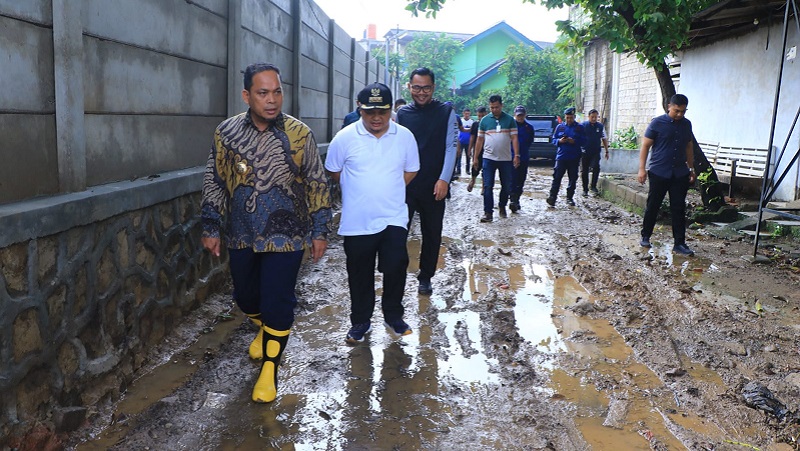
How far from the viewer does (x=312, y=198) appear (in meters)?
3.99

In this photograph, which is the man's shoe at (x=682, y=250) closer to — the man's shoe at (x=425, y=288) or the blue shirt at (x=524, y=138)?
the man's shoe at (x=425, y=288)

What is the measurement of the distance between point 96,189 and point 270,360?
136 centimetres

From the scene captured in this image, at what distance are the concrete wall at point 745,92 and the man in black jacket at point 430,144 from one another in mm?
6256

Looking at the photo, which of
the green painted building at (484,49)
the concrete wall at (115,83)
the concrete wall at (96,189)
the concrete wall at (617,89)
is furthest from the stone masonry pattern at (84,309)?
the green painted building at (484,49)

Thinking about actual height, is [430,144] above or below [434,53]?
below

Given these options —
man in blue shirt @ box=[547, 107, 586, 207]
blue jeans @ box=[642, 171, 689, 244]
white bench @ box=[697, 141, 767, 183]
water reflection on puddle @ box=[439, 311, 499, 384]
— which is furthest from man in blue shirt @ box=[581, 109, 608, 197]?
water reflection on puddle @ box=[439, 311, 499, 384]

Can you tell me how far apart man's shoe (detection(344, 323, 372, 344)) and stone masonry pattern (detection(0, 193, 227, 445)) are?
1223 mm

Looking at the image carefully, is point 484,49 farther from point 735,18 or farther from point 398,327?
point 398,327

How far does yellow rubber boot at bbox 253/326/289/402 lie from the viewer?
3900mm

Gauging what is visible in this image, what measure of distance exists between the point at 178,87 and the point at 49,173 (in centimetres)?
188

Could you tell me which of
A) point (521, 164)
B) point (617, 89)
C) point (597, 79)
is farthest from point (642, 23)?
point (597, 79)

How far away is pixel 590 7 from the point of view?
998 centimetres

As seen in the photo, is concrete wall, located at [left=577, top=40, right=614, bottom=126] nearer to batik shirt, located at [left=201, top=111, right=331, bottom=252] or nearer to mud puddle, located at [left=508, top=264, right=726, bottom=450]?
mud puddle, located at [left=508, top=264, right=726, bottom=450]

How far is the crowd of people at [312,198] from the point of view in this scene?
3832 mm
